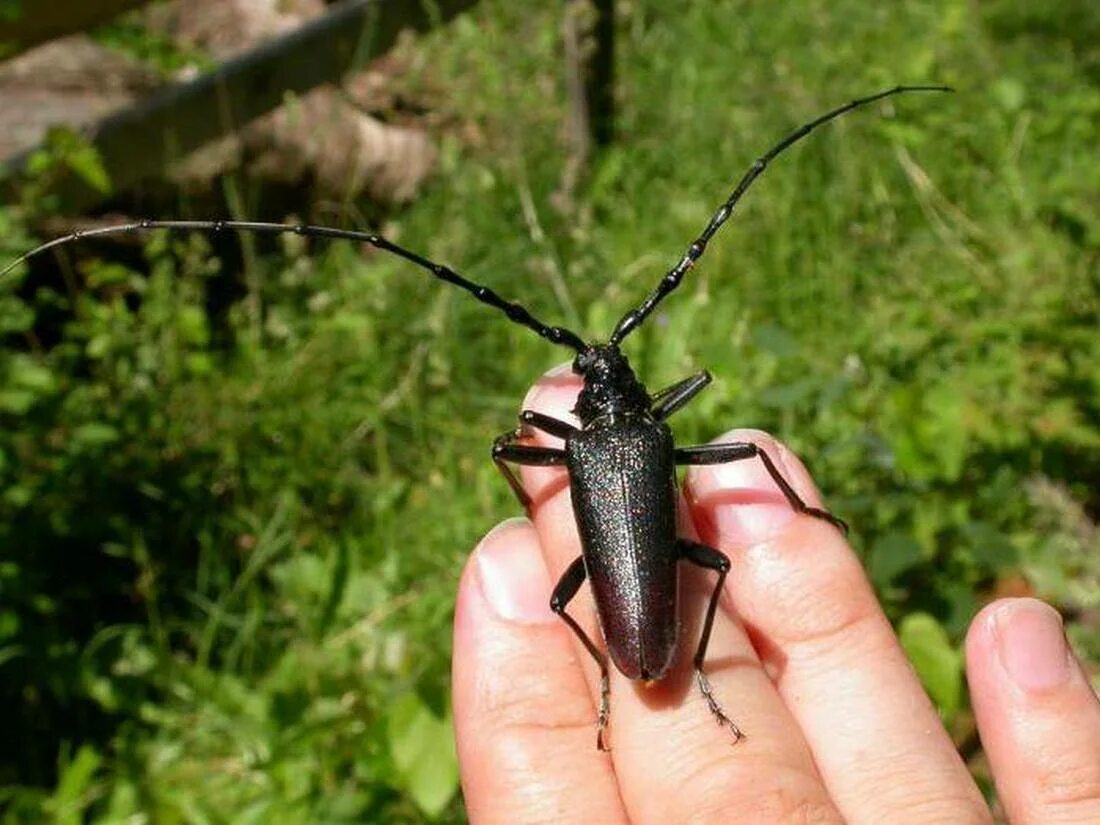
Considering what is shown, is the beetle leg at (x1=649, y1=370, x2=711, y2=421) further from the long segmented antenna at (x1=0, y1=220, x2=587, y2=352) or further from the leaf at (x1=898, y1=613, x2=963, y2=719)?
the leaf at (x1=898, y1=613, x2=963, y2=719)

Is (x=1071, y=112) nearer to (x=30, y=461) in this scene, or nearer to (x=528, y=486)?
(x=528, y=486)

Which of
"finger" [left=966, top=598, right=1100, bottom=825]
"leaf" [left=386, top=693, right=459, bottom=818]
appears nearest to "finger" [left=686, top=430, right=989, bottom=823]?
"finger" [left=966, top=598, right=1100, bottom=825]

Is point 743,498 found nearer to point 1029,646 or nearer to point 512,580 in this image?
point 512,580

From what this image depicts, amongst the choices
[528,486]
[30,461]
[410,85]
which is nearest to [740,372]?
[528,486]

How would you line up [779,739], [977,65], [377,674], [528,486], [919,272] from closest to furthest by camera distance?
[779,739], [528,486], [377,674], [919,272], [977,65]

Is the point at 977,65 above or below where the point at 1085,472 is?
above

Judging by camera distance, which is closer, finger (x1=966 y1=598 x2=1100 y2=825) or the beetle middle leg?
finger (x1=966 y1=598 x2=1100 y2=825)

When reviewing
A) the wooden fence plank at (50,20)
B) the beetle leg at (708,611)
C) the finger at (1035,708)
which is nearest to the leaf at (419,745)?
the beetle leg at (708,611)
